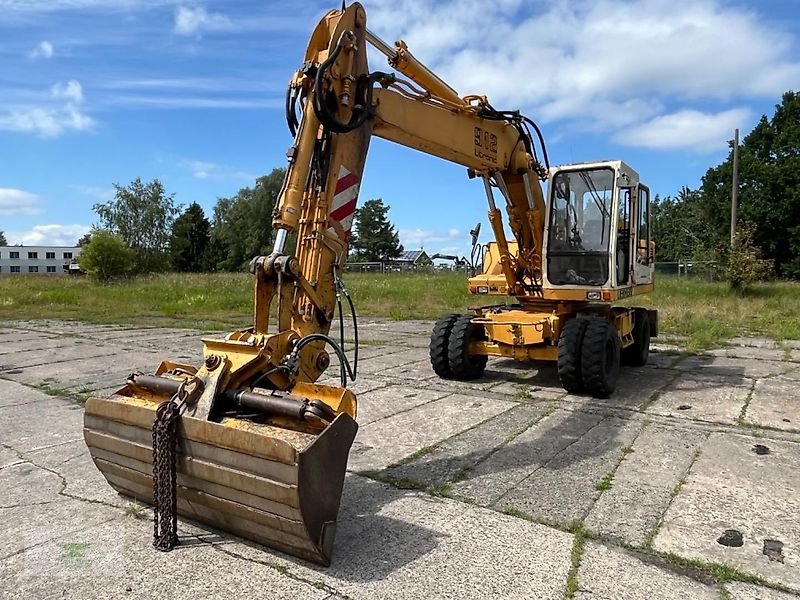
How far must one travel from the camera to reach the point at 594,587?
3.13 metres

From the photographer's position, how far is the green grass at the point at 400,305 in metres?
14.9

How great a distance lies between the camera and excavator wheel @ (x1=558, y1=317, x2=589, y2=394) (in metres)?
7.18

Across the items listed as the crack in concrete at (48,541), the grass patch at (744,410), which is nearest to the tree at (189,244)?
the grass patch at (744,410)

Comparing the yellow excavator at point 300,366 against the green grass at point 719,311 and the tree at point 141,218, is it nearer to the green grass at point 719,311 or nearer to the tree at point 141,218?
the green grass at point 719,311

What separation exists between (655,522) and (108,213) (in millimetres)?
63141

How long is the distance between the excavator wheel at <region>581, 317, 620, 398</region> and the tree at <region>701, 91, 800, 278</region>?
35115 millimetres

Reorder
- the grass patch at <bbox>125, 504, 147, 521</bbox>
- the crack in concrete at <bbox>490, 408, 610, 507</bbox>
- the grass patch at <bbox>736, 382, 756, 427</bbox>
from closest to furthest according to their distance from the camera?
the grass patch at <bbox>125, 504, 147, 521</bbox> → the crack in concrete at <bbox>490, 408, 610, 507</bbox> → the grass patch at <bbox>736, 382, 756, 427</bbox>

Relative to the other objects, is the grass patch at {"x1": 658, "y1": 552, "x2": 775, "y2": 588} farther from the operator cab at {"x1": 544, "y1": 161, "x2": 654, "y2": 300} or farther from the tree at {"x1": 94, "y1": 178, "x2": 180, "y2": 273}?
the tree at {"x1": 94, "y1": 178, "x2": 180, "y2": 273}

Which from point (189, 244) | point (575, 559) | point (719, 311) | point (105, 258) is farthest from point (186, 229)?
point (575, 559)

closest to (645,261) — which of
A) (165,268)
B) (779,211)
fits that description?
(779,211)

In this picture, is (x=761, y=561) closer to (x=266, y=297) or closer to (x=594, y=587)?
(x=594, y=587)

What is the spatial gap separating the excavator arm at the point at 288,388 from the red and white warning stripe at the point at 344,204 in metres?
0.01

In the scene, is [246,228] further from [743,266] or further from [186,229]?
[743,266]

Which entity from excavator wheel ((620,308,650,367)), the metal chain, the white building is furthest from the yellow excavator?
the white building
